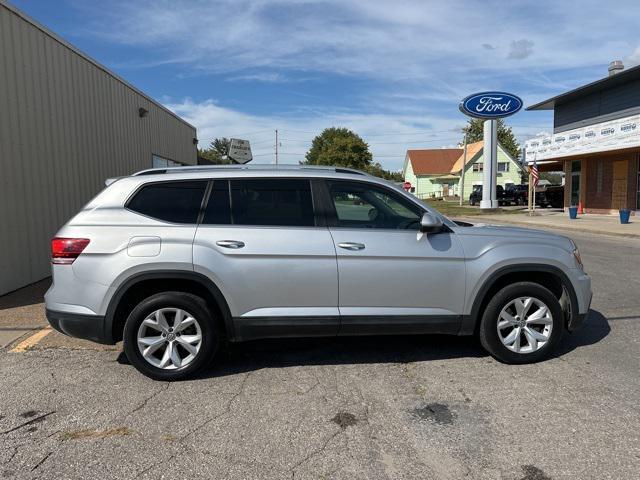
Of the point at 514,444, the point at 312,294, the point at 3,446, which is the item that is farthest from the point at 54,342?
the point at 514,444

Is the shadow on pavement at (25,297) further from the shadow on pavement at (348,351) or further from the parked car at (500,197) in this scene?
the parked car at (500,197)

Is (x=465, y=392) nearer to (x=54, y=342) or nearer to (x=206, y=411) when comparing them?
(x=206, y=411)

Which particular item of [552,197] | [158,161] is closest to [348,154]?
[552,197]

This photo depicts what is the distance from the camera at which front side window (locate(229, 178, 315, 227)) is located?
4348mm

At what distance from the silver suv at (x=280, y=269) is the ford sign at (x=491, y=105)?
96.0 feet

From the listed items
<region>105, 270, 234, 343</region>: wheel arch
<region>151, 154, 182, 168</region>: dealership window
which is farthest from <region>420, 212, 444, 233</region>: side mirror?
<region>151, 154, 182, 168</region>: dealership window

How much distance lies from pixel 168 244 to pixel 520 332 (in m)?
3.15

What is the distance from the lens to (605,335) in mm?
5430

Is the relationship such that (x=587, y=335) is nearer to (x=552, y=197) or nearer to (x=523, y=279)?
(x=523, y=279)

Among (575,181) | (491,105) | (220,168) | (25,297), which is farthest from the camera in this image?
(491,105)

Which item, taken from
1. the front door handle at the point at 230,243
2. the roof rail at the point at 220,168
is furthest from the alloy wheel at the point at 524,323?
the front door handle at the point at 230,243

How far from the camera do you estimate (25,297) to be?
7.26m

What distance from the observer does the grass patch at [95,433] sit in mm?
3403

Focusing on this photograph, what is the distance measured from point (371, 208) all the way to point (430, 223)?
1.97 feet
